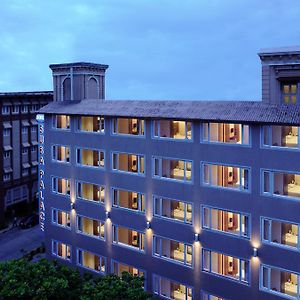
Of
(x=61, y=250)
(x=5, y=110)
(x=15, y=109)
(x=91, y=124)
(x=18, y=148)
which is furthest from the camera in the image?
(x=18, y=148)

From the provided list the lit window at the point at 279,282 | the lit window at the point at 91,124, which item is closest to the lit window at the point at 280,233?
the lit window at the point at 279,282

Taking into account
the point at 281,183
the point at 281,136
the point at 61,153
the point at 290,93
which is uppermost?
the point at 290,93

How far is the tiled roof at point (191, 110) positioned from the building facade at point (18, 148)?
28465mm

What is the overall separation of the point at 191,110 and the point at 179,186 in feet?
21.4

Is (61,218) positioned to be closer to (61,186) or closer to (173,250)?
(61,186)

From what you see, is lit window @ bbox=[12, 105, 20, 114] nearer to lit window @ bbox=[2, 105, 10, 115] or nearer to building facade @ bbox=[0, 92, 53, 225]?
building facade @ bbox=[0, 92, 53, 225]

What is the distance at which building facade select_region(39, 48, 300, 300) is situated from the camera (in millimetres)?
35562

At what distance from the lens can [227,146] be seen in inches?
1495

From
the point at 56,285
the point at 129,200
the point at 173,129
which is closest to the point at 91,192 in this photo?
the point at 129,200

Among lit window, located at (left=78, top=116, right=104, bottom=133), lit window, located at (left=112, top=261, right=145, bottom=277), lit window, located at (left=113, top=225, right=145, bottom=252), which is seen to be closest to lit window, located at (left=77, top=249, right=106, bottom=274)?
lit window, located at (left=112, top=261, right=145, bottom=277)

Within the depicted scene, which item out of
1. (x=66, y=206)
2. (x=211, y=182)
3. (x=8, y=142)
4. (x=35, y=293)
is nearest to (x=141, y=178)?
(x=211, y=182)

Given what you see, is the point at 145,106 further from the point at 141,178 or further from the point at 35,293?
the point at 35,293

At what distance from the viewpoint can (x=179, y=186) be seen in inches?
1630

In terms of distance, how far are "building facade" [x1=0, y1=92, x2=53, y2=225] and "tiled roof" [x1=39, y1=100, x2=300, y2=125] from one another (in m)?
28.5
